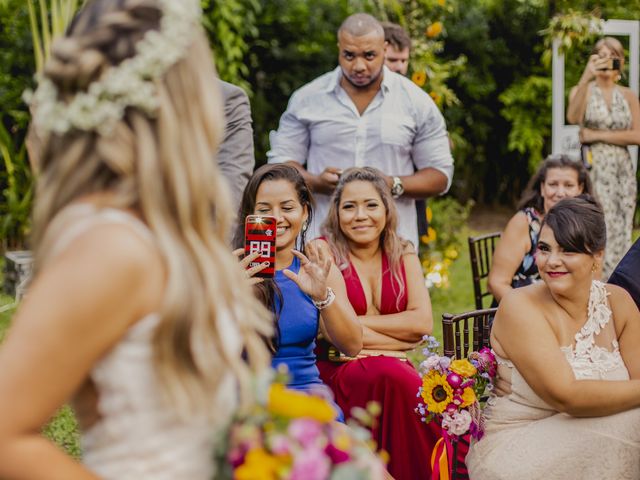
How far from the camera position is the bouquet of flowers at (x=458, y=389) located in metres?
3.28

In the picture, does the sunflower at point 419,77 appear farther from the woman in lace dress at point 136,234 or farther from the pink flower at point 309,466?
the pink flower at point 309,466

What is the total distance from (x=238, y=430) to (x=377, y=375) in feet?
7.54

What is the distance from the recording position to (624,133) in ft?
25.6

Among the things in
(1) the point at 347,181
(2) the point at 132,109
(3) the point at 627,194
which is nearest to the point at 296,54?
(3) the point at 627,194

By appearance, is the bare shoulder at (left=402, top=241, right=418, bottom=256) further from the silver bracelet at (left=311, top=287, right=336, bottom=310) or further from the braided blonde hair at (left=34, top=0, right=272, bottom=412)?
the braided blonde hair at (left=34, top=0, right=272, bottom=412)

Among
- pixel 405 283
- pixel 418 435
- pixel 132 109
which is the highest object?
pixel 132 109

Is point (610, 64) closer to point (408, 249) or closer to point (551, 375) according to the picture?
point (408, 249)

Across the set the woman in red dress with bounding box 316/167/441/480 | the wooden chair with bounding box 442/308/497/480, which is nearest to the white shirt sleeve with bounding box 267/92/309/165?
the woman in red dress with bounding box 316/167/441/480

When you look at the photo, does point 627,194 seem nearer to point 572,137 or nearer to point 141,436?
point 572,137

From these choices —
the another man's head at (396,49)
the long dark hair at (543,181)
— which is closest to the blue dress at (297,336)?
the long dark hair at (543,181)

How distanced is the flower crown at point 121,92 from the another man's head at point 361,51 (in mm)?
3608

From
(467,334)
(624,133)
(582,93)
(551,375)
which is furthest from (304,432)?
(624,133)

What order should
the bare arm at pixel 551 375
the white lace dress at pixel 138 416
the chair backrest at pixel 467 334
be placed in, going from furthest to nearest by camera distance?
1. the chair backrest at pixel 467 334
2. the bare arm at pixel 551 375
3. the white lace dress at pixel 138 416

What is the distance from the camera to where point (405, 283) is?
13.8ft
